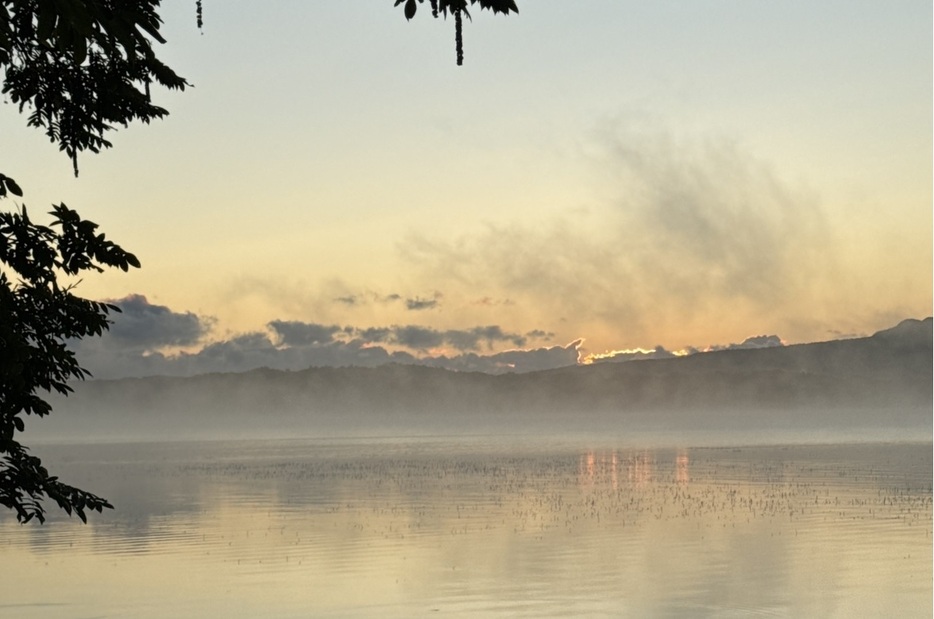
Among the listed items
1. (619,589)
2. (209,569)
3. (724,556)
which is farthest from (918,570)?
(209,569)

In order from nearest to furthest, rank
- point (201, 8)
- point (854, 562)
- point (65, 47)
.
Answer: point (65, 47) < point (201, 8) < point (854, 562)

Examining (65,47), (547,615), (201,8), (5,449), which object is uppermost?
(201,8)

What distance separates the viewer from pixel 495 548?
104 feet

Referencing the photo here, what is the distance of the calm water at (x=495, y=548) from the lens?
24.2 m

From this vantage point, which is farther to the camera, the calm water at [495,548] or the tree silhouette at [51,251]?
the calm water at [495,548]

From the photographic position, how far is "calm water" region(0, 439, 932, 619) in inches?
954

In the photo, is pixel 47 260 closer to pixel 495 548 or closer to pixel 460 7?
pixel 460 7

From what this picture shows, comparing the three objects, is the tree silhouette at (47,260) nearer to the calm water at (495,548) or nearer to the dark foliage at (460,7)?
the dark foliage at (460,7)

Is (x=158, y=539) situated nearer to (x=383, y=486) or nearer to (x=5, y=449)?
(x=383, y=486)

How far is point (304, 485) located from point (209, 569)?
2601 centimetres

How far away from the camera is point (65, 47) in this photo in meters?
6.38

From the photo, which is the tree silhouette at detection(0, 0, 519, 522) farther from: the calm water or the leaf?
the calm water

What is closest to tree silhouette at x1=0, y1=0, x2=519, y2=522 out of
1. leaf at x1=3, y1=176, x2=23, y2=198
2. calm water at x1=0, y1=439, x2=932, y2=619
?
leaf at x1=3, y1=176, x2=23, y2=198

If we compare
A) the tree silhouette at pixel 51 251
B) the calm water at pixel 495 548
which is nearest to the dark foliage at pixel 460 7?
the tree silhouette at pixel 51 251
